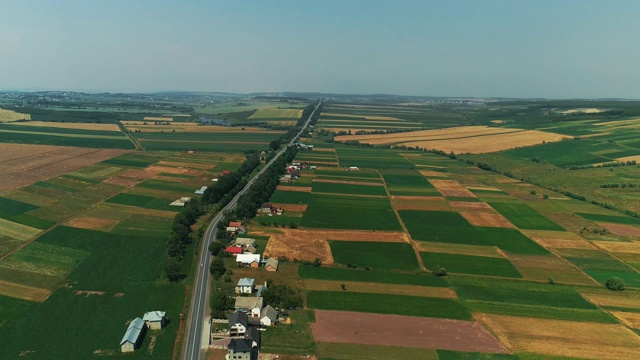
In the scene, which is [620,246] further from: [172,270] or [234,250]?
[172,270]

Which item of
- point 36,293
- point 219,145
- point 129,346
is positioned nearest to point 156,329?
point 129,346

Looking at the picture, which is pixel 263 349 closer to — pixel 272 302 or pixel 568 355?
pixel 272 302

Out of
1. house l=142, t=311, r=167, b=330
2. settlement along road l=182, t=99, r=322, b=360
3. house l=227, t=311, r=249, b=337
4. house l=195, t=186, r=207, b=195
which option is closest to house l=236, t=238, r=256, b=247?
settlement along road l=182, t=99, r=322, b=360

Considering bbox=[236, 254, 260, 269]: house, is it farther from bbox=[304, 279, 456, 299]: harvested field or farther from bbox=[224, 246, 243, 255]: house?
bbox=[304, 279, 456, 299]: harvested field

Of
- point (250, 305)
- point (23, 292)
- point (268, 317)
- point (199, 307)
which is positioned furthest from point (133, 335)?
point (23, 292)

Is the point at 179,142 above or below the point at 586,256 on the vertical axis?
above

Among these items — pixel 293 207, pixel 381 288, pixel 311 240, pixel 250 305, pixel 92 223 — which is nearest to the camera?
pixel 250 305
